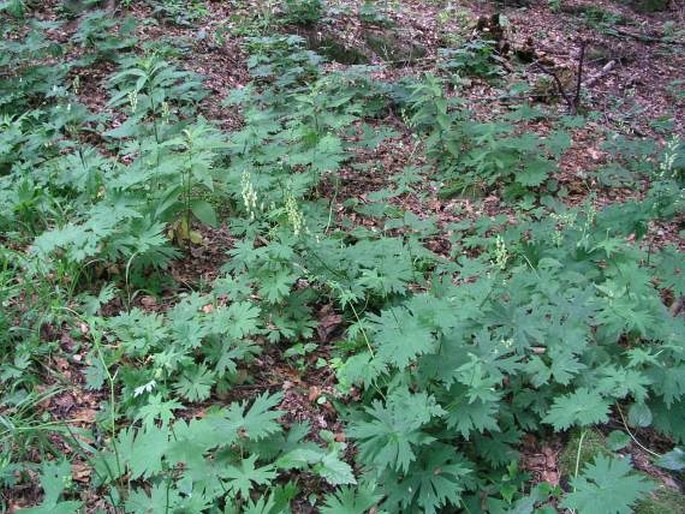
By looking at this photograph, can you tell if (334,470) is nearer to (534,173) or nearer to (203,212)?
(203,212)

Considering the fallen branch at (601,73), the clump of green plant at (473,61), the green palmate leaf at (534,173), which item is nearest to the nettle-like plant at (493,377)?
the green palmate leaf at (534,173)

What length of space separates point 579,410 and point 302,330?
1.78 metres

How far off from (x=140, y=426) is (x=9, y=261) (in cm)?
168

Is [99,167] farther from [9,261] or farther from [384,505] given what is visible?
[384,505]

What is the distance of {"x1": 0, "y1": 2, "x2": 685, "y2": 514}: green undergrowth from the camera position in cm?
284

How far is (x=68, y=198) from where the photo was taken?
4.65 m

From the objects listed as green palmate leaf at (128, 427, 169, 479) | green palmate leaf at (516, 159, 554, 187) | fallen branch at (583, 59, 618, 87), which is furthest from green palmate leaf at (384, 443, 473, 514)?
fallen branch at (583, 59, 618, 87)

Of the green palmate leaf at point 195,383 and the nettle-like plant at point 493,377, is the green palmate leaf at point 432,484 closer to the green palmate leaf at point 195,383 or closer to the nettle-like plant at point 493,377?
the nettle-like plant at point 493,377

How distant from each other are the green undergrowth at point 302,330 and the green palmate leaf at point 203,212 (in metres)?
0.02

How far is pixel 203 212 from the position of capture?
4.40 meters

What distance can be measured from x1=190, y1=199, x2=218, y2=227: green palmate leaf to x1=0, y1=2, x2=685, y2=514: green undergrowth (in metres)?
0.02

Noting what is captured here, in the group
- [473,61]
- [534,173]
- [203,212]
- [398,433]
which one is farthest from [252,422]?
[473,61]

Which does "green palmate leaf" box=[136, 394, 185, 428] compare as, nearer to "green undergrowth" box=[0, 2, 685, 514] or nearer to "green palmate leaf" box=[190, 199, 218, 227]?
"green undergrowth" box=[0, 2, 685, 514]

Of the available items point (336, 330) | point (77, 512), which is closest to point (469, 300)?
point (336, 330)
